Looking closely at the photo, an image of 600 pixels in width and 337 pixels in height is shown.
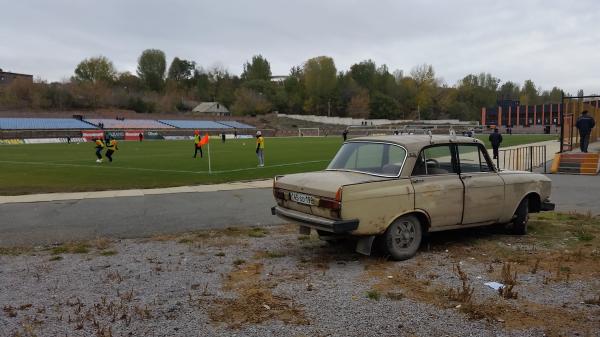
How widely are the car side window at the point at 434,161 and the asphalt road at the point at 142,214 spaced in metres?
3.84

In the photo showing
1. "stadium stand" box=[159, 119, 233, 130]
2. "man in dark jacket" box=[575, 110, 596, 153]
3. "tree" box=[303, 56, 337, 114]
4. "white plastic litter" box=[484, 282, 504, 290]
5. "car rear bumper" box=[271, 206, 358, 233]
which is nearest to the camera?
"white plastic litter" box=[484, 282, 504, 290]

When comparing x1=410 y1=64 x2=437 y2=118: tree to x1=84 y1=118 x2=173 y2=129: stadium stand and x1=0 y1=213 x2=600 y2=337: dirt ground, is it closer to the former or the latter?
x1=84 y1=118 x2=173 y2=129: stadium stand

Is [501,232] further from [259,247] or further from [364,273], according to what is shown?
[259,247]

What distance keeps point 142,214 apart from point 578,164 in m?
16.7

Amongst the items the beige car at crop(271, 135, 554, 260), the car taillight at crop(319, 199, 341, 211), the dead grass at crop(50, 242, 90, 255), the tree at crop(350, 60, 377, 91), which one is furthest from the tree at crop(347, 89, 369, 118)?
the car taillight at crop(319, 199, 341, 211)

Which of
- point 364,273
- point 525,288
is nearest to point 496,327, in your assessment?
point 525,288

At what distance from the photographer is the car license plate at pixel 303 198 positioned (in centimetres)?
668

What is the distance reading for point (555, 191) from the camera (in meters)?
14.5

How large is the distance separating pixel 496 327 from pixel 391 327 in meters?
0.93

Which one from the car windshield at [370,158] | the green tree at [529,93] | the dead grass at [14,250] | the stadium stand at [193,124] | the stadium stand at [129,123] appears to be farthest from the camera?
the green tree at [529,93]

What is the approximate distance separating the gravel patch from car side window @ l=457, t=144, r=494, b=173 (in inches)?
46.0

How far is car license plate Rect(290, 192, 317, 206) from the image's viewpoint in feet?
21.9

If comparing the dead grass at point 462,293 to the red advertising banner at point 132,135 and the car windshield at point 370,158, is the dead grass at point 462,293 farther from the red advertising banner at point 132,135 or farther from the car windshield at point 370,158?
the red advertising banner at point 132,135

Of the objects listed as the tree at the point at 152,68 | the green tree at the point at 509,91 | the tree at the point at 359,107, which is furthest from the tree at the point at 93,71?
the green tree at the point at 509,91
